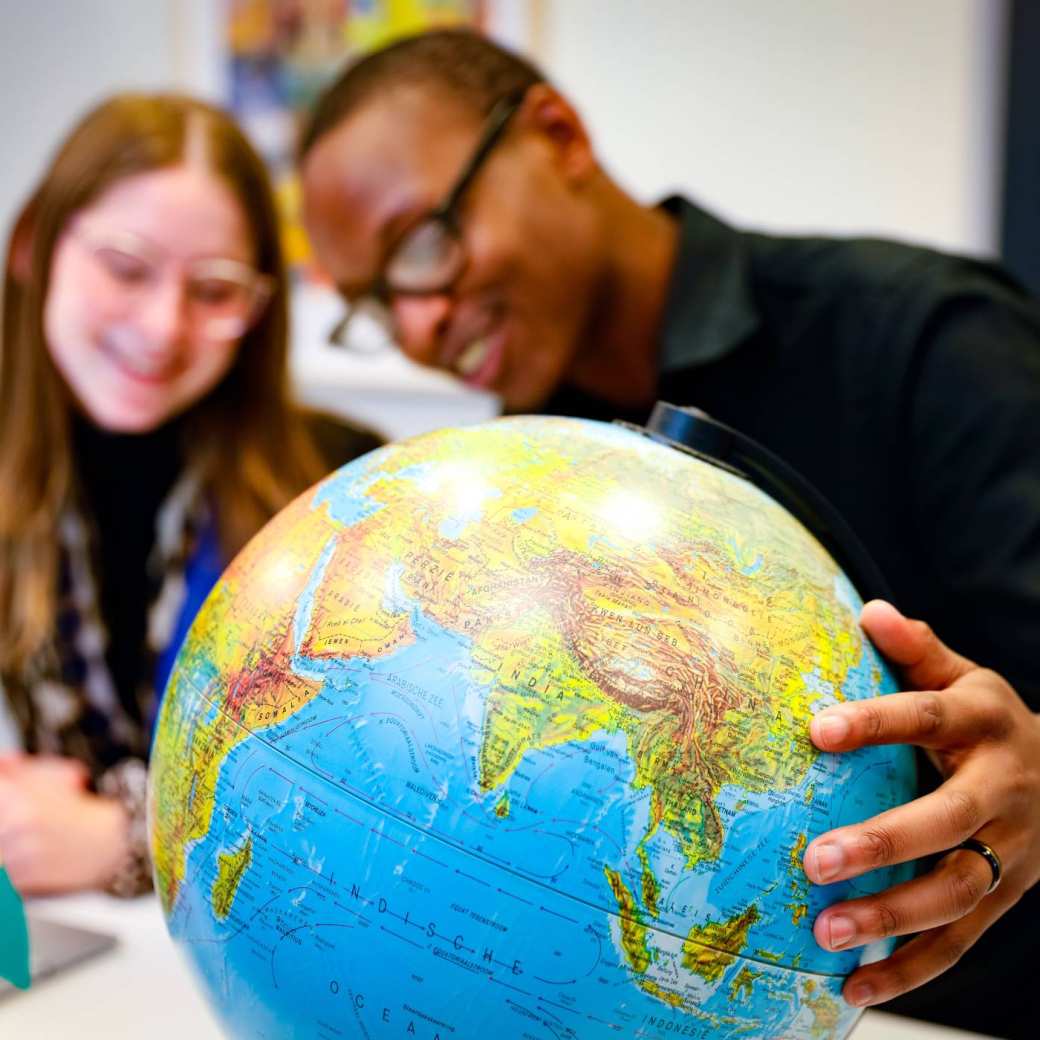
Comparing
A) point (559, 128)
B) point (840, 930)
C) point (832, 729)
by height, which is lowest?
point (840, 930)

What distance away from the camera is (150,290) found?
62.4 inches

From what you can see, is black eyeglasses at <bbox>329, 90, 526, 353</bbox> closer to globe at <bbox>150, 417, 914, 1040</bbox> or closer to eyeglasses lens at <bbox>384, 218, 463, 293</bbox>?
eyeglasses lens at <bbox>384, 218, 463, 293</bbox>

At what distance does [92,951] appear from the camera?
985mm

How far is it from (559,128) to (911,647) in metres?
0.95

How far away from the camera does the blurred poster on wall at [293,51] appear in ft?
8.36

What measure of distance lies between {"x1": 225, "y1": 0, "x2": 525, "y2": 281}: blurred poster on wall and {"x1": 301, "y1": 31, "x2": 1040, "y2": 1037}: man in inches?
45.6

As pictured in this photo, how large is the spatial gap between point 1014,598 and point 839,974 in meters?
0.59

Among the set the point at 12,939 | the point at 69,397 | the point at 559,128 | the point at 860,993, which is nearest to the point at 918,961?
the point at 860,993

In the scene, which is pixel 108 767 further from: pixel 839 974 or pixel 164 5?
pixel 164 5

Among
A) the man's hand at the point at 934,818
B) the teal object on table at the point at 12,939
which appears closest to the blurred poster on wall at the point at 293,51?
the teal object on table at the point at 12,939

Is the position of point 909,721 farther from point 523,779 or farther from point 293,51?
point 293,51

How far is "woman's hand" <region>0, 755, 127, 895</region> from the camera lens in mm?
1174

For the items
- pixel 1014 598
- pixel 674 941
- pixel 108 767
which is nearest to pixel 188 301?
pixel 108 767

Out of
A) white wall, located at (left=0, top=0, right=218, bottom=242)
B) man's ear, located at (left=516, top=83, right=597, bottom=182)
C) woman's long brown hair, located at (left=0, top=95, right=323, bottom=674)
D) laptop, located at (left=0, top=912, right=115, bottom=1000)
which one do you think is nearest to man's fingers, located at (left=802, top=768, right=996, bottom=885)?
laptop, located at (left=0, top=912, right=115, bottom=1000)
